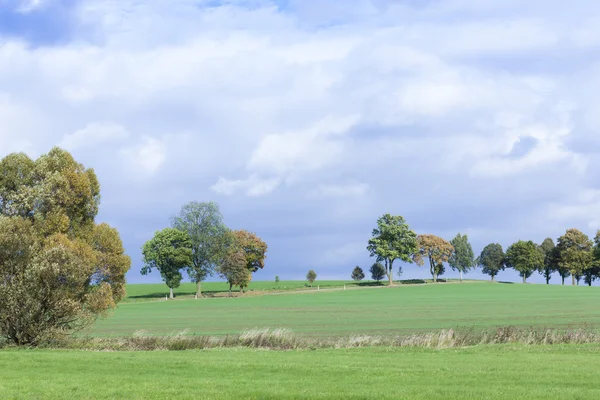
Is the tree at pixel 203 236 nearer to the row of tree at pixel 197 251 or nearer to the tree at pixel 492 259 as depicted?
the row of tree at pixel 197 251

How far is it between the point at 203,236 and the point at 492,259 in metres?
97.0

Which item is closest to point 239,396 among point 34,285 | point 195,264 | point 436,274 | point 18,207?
point 34,285

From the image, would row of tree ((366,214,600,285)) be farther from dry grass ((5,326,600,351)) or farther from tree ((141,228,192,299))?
dry grass ((5,326,600,351))

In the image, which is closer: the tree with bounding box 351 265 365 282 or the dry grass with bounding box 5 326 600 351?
the dry grass with bounding box 5 326 600 351

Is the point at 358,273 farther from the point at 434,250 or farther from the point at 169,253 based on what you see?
the point at 169,253

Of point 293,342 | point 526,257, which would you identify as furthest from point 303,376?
point 526,257

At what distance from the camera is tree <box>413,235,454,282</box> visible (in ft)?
555

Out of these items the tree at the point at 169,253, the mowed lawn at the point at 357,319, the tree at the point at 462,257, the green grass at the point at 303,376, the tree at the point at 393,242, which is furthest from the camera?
the tree at the point at 462,257

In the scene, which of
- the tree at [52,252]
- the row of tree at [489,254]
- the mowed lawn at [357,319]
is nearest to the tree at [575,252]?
the row of tree at [489,254]

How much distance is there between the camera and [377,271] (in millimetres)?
165625

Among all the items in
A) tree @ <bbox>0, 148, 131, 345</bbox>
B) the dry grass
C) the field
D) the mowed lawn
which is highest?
tree @ <bbox>0, 148, 131, 345</bbox>

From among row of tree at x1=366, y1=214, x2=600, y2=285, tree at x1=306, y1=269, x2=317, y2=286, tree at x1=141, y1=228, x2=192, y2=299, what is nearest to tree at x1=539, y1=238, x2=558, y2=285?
Answer: row of tree at x1=366, y1=214, x2=600, y2=285

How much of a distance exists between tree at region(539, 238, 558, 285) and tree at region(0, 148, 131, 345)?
484 ft

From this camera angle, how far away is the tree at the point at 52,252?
36375 mm
